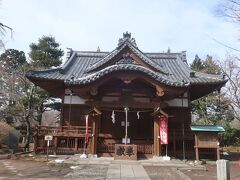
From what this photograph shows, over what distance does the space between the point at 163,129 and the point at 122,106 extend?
293cm

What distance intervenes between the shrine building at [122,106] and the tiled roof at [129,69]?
0.06 m

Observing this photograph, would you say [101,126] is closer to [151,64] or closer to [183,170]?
[151,64]

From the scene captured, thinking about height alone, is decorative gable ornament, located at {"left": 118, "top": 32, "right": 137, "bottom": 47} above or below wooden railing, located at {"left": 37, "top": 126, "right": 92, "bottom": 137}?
above

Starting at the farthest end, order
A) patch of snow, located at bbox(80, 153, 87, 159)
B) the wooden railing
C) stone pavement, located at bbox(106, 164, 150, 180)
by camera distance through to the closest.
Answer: the wooden railing
patch of snow, located at bbox(80, 153, 87, 159)
stone pavement, located at bbox(106, 164, 150, 180)

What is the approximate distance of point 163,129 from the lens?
1758 centimetres

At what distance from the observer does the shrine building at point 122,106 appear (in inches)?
686

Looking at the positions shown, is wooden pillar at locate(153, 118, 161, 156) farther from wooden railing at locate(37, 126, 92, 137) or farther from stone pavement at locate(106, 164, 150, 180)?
wooden railing at locate(37, 126, 92, 137)

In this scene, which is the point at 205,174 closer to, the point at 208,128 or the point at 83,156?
the point at 208,128

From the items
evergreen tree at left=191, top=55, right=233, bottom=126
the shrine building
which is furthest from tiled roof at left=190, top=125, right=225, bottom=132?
evergreen tree at left=191, top=55, right=233, bottom=126

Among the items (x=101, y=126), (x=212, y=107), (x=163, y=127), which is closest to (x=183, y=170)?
(x=163, y=127)

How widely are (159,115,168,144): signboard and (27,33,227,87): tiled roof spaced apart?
7.42 feet

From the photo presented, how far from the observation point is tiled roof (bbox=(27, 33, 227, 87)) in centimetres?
1719

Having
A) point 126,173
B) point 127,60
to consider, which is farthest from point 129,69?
point 126,173

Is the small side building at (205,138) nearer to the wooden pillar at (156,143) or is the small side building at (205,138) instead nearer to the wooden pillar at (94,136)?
the wooden pillar at (156,143)
